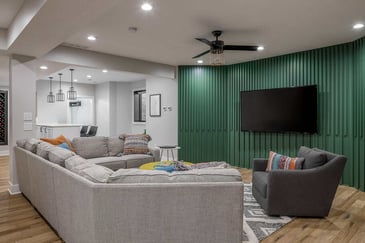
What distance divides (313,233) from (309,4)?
2.70 m

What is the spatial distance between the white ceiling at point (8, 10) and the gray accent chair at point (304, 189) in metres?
3.82

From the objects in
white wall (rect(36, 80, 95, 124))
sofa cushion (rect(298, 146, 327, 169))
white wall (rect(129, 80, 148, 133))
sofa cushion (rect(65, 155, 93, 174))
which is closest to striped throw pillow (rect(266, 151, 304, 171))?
sofa cushion (rect(298, 146, 327, 169))

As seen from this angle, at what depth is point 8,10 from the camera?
3324 millimetres

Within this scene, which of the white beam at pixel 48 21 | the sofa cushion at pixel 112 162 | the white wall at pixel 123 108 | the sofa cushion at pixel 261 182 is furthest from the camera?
the white wall at pixel 123 108

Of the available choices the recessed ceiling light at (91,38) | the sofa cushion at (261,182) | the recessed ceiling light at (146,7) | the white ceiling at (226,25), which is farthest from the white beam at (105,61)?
the sofa cushion at (261,182)

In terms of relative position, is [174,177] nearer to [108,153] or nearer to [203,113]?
[108,153]

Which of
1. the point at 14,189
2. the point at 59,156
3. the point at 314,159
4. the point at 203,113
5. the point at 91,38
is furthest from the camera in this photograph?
the point at 203,113

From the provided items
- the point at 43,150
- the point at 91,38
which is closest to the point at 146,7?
the point at 91,38

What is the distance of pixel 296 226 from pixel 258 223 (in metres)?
0.44

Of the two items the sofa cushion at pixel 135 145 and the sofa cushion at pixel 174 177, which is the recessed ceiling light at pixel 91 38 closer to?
the sofa cushion at pixel 135 145

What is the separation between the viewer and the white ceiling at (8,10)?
122 inches

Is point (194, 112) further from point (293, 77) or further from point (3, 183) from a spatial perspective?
point (3, 183)

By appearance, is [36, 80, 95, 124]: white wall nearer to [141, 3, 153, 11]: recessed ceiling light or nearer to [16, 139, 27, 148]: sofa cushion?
[16, 139, 27, 148]: sofa cushion

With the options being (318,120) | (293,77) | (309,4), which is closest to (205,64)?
(293,77)
